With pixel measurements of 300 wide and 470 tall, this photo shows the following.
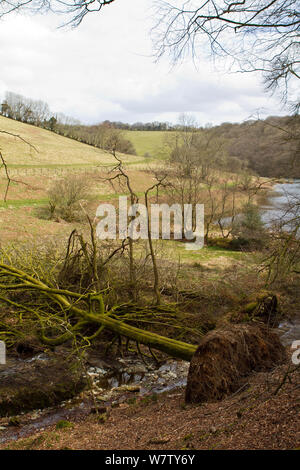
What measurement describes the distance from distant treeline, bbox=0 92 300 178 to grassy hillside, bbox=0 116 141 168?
4334mm

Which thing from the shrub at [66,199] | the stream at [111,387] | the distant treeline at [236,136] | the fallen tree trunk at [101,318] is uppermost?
the distant treeline at [236,136]

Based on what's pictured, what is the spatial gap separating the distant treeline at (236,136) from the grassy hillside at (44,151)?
4334 mm

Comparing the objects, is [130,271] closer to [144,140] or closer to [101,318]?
[101,318]

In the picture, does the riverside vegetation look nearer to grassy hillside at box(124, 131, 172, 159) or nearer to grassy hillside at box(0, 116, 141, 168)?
grassy hillside at box(0, 116, 141, 168)

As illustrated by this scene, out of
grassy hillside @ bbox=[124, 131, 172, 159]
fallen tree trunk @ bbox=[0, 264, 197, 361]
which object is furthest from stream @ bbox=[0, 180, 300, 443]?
grassy hillside @ bbox=[124, 131, 172, 159]

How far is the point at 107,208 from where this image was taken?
2628 centimetres

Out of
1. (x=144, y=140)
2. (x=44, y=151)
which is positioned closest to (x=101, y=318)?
(x=44, y=151)

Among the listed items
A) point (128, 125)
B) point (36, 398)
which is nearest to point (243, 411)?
point (36, 398)

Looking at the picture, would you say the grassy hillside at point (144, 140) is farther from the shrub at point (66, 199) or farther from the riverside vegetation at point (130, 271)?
the shrub at point (66, 199)

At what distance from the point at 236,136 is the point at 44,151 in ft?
128

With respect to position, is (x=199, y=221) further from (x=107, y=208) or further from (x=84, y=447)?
(x=84, y=447)

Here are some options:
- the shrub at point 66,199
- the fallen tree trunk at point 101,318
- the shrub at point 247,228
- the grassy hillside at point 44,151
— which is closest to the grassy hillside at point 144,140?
the grassy hillside at point 44,151

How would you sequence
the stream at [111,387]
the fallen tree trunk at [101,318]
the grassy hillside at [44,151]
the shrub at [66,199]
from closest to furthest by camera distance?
the stream at [111,387] < the fallen tree trunk at [101,318] < the shrub at [66,199] < the grassy hillside at [44,151]

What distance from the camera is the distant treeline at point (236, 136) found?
788 cm
